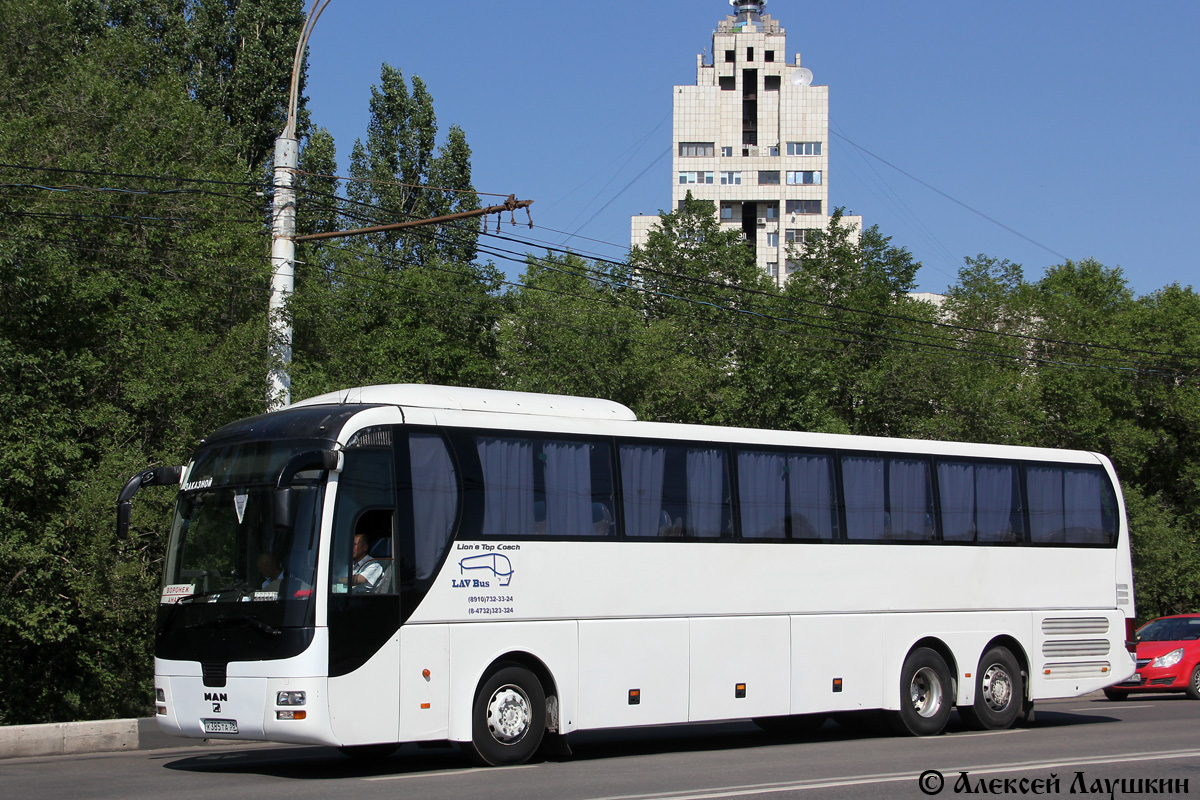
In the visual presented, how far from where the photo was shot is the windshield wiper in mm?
10734

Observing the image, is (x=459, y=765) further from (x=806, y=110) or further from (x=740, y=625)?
(x=806, y=110)

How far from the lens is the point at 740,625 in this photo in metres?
14.0

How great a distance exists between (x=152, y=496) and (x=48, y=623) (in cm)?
264

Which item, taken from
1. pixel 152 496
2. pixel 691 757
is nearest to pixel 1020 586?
pixel 691 757

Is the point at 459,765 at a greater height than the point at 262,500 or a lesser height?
lesser

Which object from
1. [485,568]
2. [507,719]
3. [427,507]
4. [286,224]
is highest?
[286,224]

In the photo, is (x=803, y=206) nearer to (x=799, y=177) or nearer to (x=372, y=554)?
(x=799, y=177)

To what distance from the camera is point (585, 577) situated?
12.7 m

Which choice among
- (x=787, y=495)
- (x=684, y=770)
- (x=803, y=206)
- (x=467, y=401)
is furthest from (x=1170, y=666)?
(x=803, y=206)

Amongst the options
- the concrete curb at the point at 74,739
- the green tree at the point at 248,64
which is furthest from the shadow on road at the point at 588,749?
the green tree at the point at 248,64

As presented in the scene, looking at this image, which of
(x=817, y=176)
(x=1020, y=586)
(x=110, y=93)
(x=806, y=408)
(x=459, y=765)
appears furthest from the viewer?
(x=817, y=176)

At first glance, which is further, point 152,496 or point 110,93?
point 110,93

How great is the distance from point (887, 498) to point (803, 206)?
9568cm

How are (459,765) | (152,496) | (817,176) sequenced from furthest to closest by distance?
(817,176) < (152,496) < (459,765)
